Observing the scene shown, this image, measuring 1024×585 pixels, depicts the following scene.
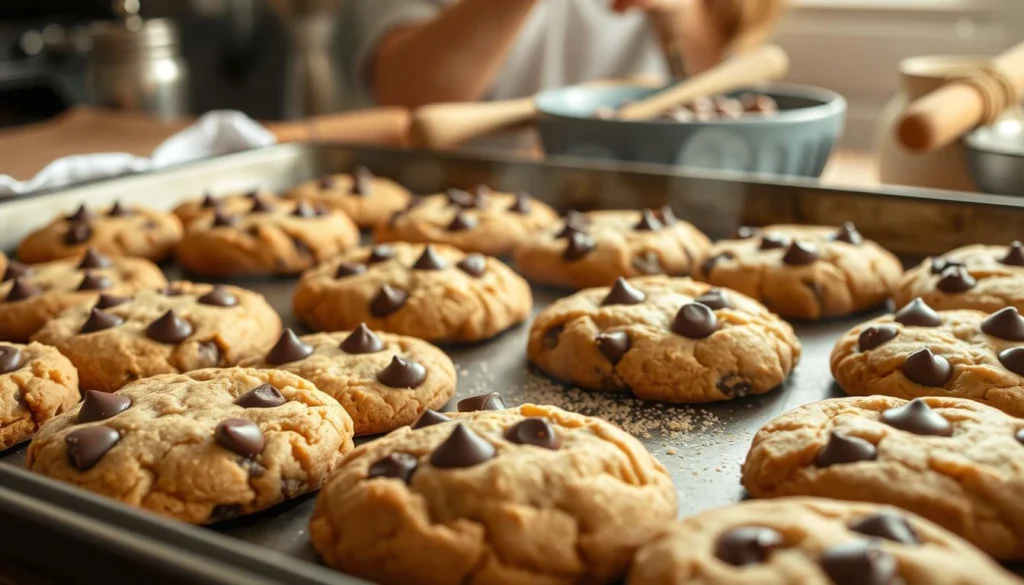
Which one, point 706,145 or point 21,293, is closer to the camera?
point 21,293

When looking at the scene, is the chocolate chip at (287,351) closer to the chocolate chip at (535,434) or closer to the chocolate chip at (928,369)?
the chocolate chip at (535,434)

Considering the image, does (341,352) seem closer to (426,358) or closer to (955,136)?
(426,358)

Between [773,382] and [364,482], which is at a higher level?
[364,482]

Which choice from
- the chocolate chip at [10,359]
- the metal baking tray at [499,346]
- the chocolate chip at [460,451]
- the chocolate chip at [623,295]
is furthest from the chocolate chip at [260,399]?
the chocolate chip at [623,295]

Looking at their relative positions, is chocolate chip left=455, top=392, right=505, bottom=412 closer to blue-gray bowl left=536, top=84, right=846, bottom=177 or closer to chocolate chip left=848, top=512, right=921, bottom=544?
chocolate chip left=848, top=512, right=921, bottom=544

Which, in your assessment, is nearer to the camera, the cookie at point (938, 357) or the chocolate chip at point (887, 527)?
the chocolate chip at point (887, 527)

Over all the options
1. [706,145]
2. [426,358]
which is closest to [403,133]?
[706,145]

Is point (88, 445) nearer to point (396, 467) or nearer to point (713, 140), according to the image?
point (396, 467)
